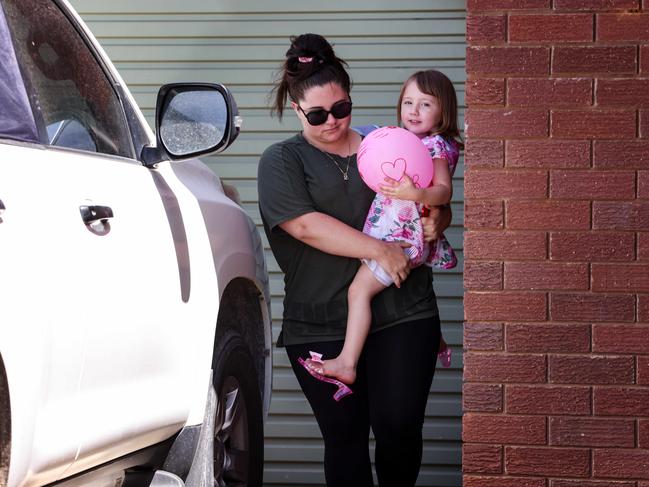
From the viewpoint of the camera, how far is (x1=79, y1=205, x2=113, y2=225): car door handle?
9.33ft

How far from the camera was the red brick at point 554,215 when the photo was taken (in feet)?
13.3

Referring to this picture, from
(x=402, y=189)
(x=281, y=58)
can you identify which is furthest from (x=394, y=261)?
(x=281, y=58)

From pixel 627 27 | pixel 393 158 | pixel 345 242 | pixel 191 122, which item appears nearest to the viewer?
pixel 191 122

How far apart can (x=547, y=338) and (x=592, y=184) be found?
0.53m

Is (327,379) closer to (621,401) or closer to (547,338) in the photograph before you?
(547,338)

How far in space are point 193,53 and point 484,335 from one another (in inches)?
133

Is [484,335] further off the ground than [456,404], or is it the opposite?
[484,335]

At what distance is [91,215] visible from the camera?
2.88 metres

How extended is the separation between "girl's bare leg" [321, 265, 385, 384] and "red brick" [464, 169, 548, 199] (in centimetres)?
59

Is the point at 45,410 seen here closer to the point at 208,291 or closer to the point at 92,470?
the point at 92,470

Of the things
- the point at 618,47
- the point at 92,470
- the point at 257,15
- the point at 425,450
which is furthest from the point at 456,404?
the point at 92,470

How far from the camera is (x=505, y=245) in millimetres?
4086

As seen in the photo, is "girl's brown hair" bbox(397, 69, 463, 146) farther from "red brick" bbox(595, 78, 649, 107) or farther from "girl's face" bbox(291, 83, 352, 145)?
"red brick" bbox(595, 78, 649, 107)

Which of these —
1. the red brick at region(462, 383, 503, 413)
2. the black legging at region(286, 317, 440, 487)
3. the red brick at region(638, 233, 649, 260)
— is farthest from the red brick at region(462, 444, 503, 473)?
the red brick at region(638, 233, 649, 260)
